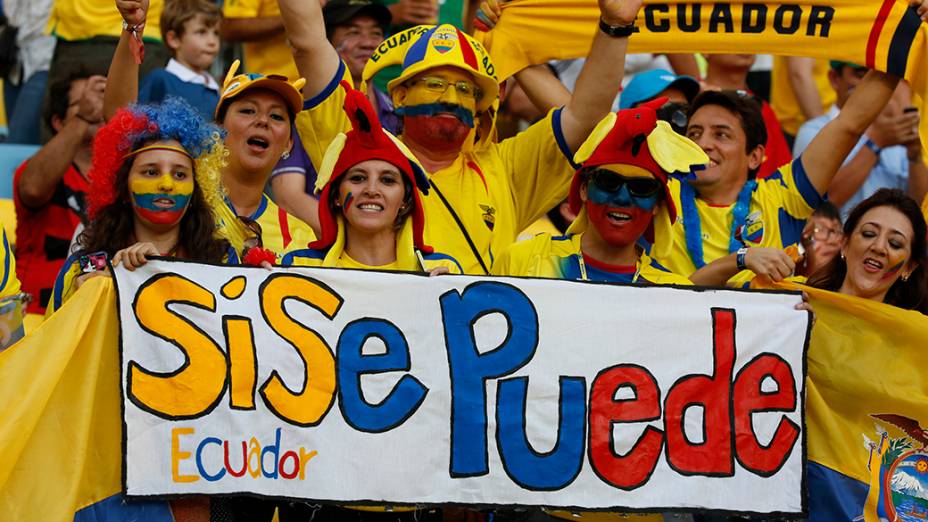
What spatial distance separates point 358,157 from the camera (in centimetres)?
523

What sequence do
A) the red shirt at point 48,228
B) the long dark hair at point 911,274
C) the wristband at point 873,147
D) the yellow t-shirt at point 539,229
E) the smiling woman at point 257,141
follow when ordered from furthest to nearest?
the wristband at point 873,147, the yellow t-shirt at point 539,229, the red shirt at point 48,228, the smiling woman at point 257,141, the long dark hair at point 911,274

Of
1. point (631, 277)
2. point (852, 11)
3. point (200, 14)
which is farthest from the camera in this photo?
point (200, 14)

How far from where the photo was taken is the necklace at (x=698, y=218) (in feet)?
20.1

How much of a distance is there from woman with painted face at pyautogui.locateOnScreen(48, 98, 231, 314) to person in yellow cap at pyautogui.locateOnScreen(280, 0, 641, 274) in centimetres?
82

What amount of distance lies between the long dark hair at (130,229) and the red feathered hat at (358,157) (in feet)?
1.22

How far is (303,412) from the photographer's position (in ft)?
16.1

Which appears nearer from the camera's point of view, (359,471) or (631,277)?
(359,471)

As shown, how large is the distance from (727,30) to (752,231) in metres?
0.93

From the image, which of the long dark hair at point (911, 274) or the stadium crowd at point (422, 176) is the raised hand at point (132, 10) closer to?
the stadium crowd at point (422, 176)

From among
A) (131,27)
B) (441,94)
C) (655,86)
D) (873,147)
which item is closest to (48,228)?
(131,27)

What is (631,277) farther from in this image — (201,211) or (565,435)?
(201,211)

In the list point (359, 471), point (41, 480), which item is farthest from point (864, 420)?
point (41, 480)

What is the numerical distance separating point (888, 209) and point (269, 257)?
2383 millimetres

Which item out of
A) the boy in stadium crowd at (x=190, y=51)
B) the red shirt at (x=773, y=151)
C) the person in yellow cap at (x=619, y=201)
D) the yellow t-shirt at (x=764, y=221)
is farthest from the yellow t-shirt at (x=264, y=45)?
the person in yellow cap at (x=619, y=201)
